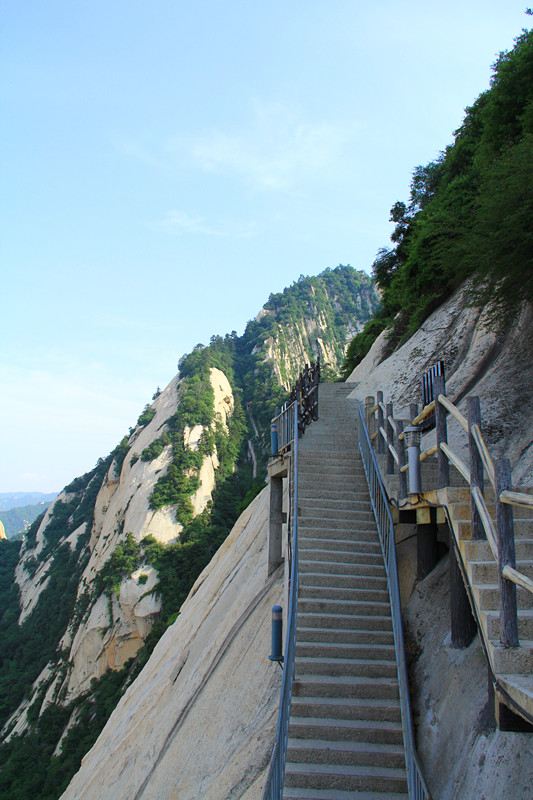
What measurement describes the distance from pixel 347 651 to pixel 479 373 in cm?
776

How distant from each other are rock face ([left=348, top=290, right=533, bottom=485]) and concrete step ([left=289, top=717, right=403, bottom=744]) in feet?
11.4

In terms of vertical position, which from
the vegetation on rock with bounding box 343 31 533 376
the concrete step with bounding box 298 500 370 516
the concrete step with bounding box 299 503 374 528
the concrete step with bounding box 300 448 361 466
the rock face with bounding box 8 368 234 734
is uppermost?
the vegetation on rock with bounding box 343 31 533 376

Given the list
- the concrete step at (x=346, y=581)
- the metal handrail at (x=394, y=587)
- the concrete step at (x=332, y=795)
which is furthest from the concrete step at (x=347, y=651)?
the concrete step at (x=332, y=795)

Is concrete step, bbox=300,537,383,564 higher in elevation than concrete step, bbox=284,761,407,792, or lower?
higher

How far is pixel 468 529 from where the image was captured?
5.36m

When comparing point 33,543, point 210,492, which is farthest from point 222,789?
point 33,543

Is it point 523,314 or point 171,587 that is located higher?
point 523,314

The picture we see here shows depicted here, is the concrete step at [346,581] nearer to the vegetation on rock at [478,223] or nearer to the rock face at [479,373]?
the rock face at [479,373]

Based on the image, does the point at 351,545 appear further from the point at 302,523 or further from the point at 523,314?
the point at 523,314

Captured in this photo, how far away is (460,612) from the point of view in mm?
6453

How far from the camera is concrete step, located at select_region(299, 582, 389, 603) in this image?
8.15m

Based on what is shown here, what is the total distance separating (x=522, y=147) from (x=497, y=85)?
298 inches

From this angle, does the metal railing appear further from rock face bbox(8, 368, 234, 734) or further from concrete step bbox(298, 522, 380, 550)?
rock face bbox(8, 368, 234, 734)

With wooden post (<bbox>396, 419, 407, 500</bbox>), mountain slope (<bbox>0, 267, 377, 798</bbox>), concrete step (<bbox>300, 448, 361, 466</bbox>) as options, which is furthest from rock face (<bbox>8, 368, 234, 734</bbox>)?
wooden post (<bbox>396, 419, 407, 500</bbox>)
